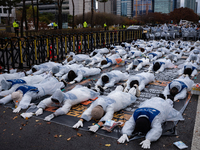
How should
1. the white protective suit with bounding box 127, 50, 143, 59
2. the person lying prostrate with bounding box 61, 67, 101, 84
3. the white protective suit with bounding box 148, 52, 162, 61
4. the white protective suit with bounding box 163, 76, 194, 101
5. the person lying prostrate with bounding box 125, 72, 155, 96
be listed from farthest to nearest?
1. the white protective suit with bounding box 127, 50, 143, 59
2. the white protective suit with bounding box 148, 52, 162, 61
3. the person lying prostrate with bounding box 61, 67, 101, 84
4. the person lying prostrate with bounding box 125, 72, 155, 96
5. the white protective suit with bounding box 163, 76, 194, 101

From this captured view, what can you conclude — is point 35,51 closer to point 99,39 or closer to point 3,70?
point 3,70

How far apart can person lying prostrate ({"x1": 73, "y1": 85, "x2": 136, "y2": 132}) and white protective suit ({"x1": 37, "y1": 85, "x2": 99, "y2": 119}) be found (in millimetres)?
660

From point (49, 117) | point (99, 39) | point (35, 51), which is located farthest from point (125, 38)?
point (49, 117)

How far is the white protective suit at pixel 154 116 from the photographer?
420 centimetres

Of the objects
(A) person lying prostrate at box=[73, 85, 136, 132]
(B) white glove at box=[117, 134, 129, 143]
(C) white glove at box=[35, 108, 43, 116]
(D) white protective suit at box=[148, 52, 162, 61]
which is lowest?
(B) white glove at box=[117, 134, 129, 143]

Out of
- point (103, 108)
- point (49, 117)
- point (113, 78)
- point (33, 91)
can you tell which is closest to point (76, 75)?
point (113, 78)

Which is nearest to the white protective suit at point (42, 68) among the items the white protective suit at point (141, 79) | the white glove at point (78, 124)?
the white protective suit at point (141, 79)

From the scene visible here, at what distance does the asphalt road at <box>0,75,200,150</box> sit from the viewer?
4098mm

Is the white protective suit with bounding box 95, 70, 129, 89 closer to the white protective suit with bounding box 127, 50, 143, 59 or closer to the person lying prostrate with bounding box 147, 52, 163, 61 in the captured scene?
the person lying prostrate with bounding box 147, 52, 163, 61

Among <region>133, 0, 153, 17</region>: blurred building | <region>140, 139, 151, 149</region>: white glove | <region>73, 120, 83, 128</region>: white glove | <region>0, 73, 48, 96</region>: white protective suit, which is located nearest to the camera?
→ <region>140, 139, 151, 149</region>: white glove

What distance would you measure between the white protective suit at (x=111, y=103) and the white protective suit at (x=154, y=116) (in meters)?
0.61

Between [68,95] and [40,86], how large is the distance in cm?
126

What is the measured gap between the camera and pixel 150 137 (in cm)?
411

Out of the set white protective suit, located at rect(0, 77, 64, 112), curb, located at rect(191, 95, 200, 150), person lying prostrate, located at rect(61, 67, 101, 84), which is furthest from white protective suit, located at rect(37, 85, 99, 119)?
curb, located at rect(191, 95, 200, 150)
